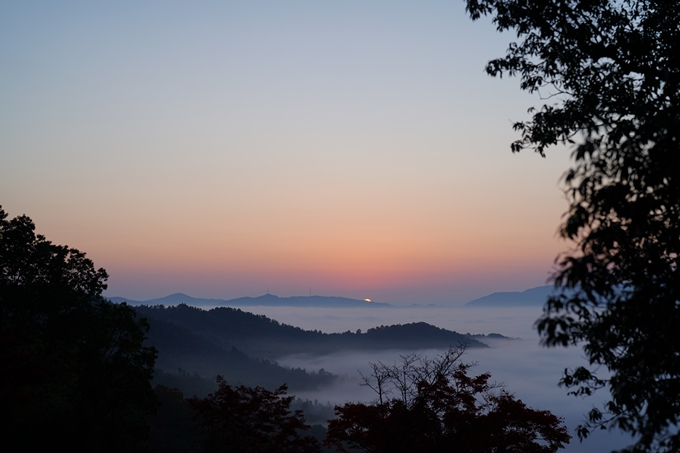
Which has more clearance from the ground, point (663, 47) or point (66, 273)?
point (663, 47)

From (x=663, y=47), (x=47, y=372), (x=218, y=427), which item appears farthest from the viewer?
(x=218, y=427)

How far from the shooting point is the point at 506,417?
17.7m

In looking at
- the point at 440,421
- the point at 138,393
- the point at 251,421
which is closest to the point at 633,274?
the point at 440,421

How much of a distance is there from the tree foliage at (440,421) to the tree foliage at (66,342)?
9.46 metres

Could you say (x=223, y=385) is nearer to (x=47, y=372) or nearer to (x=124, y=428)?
(x=124, y=428)

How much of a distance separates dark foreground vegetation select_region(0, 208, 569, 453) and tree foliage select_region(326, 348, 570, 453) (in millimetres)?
43

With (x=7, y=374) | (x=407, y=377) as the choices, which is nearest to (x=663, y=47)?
(x=407, y=377)

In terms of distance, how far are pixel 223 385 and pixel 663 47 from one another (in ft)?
67.4

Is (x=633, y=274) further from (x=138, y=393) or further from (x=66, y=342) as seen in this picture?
(x=66, y=342)

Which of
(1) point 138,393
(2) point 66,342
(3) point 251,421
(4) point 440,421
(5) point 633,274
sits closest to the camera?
(5) point 633,274

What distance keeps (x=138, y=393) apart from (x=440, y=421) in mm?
13167

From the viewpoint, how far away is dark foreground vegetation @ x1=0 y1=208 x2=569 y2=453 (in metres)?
16.9

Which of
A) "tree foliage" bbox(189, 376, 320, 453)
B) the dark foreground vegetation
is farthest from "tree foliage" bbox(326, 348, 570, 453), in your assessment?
"tree foliage" bbox(189, 376, 320, 453)

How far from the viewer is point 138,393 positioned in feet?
69.1
